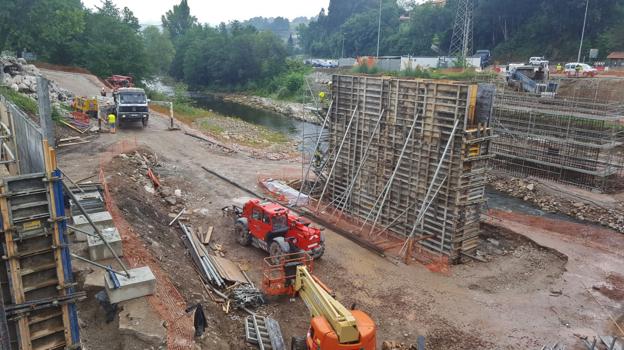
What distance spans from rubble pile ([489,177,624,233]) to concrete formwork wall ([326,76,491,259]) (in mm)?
8993

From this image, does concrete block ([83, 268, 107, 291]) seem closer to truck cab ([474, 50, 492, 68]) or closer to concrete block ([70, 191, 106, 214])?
concrete block ([70, 191, 106, 214])

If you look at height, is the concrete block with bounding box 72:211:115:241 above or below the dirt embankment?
below

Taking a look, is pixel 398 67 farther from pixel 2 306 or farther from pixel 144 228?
pixel 2 306

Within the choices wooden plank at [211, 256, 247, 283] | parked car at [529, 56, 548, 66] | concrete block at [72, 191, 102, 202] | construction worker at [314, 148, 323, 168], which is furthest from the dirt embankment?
concrete block at [72, 191, 102, 202]

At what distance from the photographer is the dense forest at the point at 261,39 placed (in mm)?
45625

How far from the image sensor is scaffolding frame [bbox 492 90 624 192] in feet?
87.9

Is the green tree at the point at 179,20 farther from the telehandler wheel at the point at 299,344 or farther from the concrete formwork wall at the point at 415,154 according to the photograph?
the telehandler wheel at the point at 299,344

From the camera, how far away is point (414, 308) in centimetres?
1452

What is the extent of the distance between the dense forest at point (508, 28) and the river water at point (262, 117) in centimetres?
3308

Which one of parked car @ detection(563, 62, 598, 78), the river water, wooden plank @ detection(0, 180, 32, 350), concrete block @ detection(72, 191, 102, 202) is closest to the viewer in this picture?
wooden plank @ detection(0, 180, 32, 350)

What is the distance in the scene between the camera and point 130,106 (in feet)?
109

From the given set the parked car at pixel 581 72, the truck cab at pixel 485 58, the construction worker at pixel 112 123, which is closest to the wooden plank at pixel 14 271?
the construction worker at pixel 112 123

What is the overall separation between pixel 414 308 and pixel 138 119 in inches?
1008

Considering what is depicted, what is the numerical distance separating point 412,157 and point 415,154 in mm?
180
